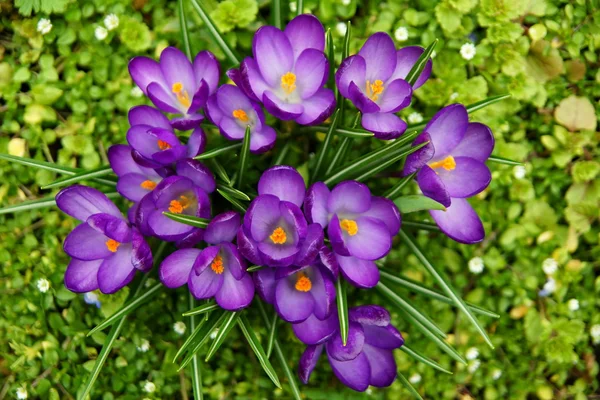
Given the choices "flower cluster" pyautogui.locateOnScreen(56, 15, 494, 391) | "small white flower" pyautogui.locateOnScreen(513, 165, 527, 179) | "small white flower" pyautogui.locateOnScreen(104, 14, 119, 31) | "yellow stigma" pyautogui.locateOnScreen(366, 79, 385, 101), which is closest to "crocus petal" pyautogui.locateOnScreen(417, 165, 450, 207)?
"flower cluster" pyautogui.locateOnScreen(56, 15, 494, 391)

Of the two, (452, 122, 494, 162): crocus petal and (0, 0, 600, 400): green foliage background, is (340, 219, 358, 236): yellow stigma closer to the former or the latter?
(452, 122, 494, 162): crocus petal

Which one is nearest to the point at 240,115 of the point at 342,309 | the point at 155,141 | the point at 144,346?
the point at 155,141

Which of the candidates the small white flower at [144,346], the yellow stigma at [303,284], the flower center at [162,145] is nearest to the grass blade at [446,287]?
the yellow stigma at [303,284]

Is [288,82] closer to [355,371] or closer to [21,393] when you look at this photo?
[355,371]

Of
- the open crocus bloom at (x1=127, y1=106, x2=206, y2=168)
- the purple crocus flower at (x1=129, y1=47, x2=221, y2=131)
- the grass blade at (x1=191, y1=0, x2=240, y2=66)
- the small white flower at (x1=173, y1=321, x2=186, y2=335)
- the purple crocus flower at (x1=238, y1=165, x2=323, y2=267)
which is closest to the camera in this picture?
the purple crocus flower at (x1=238, y1=165, x2=323, y2=267)

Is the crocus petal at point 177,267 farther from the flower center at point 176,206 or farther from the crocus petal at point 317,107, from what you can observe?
the crocus petal at point 317,107

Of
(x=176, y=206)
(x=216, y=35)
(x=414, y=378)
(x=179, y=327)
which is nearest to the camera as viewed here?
(x=176, y=206)

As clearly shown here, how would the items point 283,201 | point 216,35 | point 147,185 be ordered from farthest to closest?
point 216,35
point 147,185
point 283,201

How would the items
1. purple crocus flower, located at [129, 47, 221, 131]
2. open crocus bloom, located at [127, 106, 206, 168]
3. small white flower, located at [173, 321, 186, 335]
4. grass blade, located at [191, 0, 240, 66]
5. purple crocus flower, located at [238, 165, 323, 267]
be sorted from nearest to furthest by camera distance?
purple crocus flower, located at [238, 165, 323, 267], open crocus bloom, located at [127, 106, 206, 168], purple crocus flower, located at [129, 47, 221, 131], grass blade, located at [191, 0, 240, 66], small white flower, located at [173, 321, 186, 335]
